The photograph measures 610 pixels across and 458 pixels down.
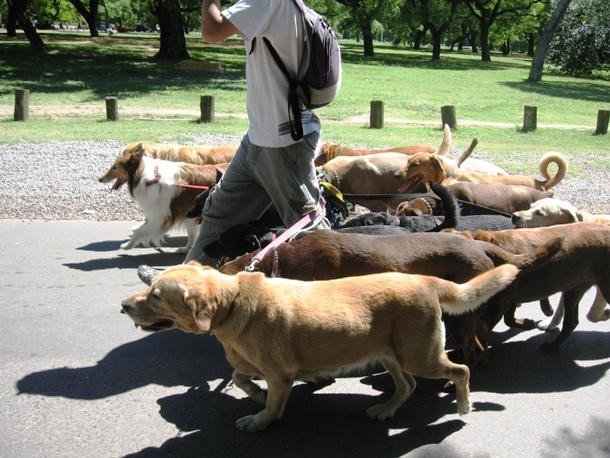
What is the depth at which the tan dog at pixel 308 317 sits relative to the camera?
3.81 metres

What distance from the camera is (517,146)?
52.7 feet

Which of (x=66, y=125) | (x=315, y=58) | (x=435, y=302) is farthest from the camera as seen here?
(x=66, y=125)

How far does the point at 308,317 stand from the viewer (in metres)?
3.91

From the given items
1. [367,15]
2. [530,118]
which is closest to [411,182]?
[530,118]

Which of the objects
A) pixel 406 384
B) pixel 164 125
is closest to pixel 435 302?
pixel 406 384

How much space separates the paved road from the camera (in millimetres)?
4062

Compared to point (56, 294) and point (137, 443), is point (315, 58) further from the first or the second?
point (56, 294)

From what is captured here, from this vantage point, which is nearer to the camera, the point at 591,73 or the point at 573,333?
the point at 573,333

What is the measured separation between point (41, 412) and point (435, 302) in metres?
2.59

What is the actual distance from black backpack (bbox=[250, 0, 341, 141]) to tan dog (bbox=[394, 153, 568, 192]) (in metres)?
3.40

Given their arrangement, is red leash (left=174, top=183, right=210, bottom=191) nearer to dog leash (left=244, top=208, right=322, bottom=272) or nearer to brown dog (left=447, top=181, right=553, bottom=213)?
brown dog (left=447, top=181, right=553, bottom=213)

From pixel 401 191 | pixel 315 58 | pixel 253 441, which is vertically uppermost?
pixel 315 58

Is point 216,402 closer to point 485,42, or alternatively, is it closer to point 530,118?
point 530,118

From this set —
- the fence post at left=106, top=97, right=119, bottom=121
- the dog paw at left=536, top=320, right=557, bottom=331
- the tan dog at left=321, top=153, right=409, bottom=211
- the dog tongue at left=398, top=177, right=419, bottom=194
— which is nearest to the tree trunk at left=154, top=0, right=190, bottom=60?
the fence post at left=106, top=97, right=119, bottom=121
